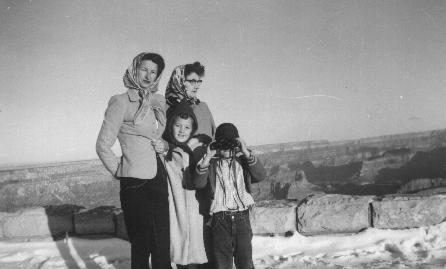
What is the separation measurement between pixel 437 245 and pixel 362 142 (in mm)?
132608

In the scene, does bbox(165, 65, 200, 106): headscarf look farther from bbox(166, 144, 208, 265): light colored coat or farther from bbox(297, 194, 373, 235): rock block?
bbox(297, 194, 373, 235): rock block

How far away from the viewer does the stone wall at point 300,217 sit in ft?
12.2

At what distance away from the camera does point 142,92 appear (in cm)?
255

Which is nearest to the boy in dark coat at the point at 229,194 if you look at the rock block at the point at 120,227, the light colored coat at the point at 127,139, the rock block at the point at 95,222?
the light colored coat at the point at 127,139

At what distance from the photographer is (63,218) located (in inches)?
189

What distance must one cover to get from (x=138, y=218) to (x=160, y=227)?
0.60ft

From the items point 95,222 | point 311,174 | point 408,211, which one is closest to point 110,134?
point 95,222

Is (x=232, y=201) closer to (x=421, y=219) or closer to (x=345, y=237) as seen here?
(x=345, y=237)

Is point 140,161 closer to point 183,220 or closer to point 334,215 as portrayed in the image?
point 183,220

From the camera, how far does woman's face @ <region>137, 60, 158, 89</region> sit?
2.52 metres

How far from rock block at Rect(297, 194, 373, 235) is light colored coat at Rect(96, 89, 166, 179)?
2291 mm

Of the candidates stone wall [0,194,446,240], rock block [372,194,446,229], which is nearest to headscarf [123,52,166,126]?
stone wall [0,194,446,240]

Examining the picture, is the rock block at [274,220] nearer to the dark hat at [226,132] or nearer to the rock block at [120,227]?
the rock block at [120,227]

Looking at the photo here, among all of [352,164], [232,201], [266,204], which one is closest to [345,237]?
[266,204]
